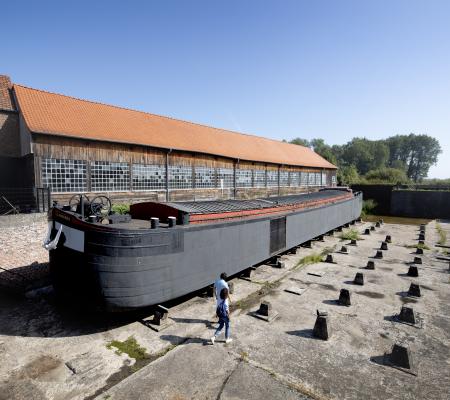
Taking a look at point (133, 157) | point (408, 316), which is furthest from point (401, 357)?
point (133, 157)

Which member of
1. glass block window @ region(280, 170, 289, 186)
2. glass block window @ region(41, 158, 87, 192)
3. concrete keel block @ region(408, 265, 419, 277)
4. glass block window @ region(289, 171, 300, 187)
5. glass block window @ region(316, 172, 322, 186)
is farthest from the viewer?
glass block window @ region(316, 172, 322, 186)

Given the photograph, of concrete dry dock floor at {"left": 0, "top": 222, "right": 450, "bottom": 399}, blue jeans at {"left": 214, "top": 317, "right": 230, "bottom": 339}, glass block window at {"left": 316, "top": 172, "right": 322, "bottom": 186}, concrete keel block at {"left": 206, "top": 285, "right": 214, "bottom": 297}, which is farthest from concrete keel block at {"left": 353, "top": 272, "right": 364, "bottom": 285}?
glass block window at {"left": 316, "top": 172, "right": 322, "bottom": 186}

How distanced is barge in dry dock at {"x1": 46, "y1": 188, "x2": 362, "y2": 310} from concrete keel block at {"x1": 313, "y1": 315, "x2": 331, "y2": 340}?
3.27 m

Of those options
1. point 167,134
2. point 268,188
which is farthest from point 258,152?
point 167,134

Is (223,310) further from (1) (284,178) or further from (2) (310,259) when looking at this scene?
(1) (284,178)

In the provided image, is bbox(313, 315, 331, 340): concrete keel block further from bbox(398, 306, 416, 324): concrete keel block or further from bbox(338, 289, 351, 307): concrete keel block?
bbox(398, 306, 416, 324): concrete keel block

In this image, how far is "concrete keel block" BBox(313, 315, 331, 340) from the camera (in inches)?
264

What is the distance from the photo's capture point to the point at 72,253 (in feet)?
22.9

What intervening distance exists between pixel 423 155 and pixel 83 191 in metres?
129

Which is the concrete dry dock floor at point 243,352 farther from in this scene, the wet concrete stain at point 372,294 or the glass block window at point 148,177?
the glass block window at point 148,177

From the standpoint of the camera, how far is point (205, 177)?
2305 centimetres

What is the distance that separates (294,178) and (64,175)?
26.2 meters

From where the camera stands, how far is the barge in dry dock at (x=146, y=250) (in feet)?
21.4

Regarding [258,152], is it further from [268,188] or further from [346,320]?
[346,320]
